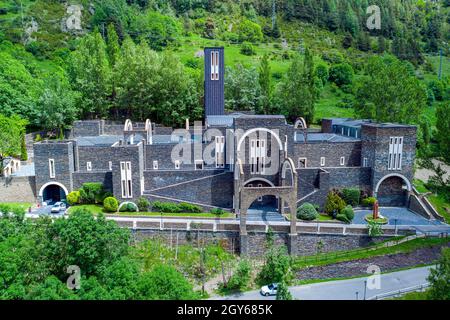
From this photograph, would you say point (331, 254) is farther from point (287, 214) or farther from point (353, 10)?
point (353, 10)

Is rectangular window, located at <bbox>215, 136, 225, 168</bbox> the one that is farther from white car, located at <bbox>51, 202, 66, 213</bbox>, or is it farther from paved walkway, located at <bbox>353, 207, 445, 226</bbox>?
white car, located at <bbox>51, 202, 66, 213</bbox>

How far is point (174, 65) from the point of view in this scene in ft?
187

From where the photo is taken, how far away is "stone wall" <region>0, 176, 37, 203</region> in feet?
125

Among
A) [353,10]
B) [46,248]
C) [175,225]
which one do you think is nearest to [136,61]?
[175,225]

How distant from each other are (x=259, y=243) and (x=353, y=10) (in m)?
93.9

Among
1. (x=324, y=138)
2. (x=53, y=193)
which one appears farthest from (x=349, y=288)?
(x=53, y=193)

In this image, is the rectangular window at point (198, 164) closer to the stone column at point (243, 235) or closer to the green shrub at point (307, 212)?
the green shrub at point (307, 212)

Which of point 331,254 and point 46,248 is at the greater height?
point 46,248

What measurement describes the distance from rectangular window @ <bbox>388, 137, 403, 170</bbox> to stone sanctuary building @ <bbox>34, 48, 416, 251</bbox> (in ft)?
0.27

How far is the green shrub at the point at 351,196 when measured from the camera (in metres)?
38.4

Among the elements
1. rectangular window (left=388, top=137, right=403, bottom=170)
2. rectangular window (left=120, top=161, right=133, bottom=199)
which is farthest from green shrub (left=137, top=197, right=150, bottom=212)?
rectangular window (left=388, top=137, right=403, bottom=170)

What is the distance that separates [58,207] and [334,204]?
23279 millimetres

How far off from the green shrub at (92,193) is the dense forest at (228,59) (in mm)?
17474
